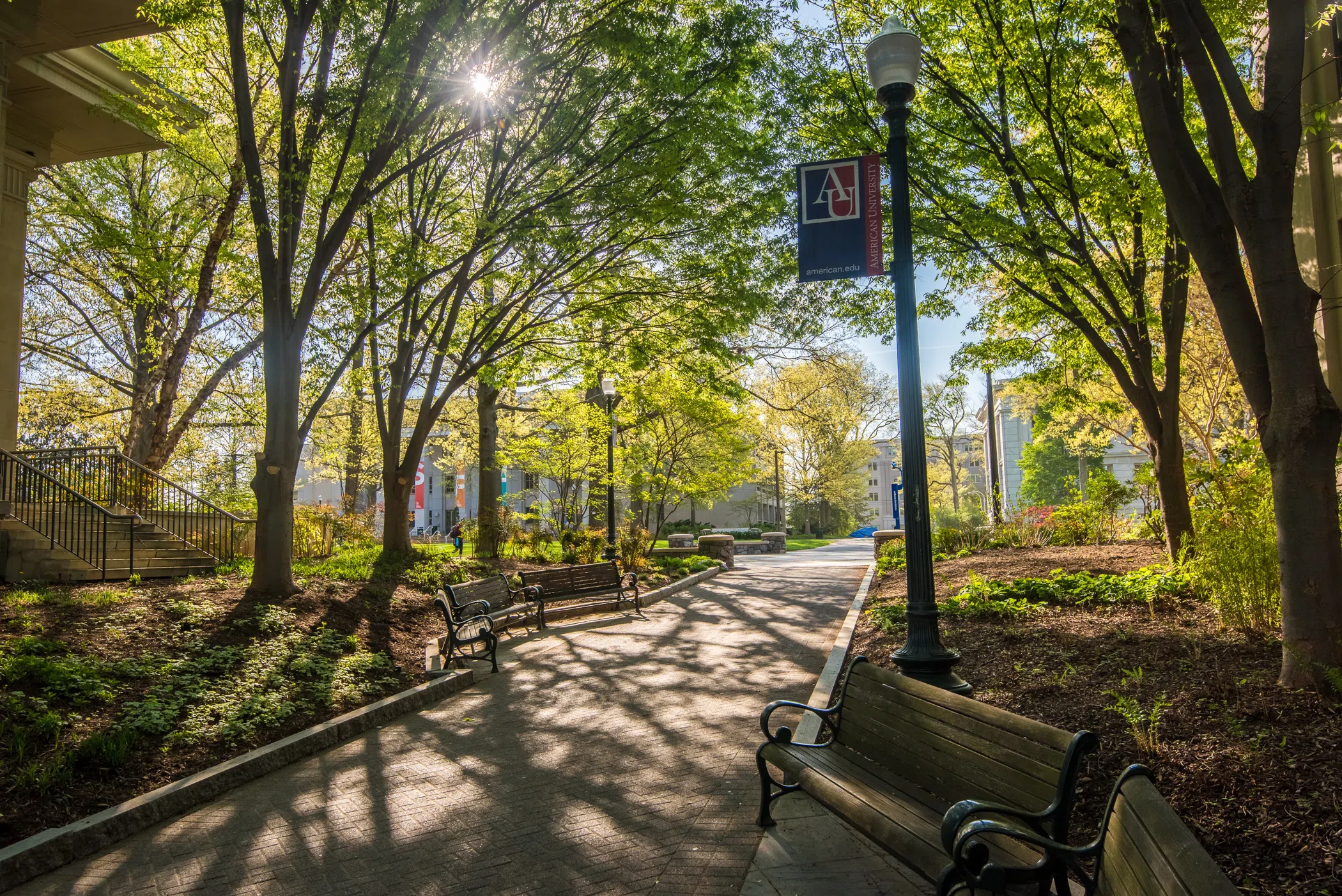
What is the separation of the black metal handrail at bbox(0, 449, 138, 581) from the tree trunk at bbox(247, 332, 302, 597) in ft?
12.0

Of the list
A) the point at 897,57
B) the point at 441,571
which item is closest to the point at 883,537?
the point at 441,571

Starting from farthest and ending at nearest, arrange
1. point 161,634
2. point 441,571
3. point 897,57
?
point 441,571 → point 161,634 → point 897,57

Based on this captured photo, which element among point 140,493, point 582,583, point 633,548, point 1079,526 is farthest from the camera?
point 633,548

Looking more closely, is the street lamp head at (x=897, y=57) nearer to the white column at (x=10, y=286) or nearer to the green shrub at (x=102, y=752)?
the green shrub at (x=102, y=752)

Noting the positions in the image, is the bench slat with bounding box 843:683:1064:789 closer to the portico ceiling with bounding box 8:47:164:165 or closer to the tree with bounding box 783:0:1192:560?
the tree with bounding box 783:0:1192:560

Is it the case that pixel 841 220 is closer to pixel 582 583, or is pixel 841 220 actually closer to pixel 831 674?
pixel 831 674

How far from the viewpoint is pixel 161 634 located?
830 centimetres

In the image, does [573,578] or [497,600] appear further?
[573,578]

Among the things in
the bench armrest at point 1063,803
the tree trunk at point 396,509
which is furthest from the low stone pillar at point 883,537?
the bench armrest at point 1063,803

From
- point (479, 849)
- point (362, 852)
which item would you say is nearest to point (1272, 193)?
point (479, 849)

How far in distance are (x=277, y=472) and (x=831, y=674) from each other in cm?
787

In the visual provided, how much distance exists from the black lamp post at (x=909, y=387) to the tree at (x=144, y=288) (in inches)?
575

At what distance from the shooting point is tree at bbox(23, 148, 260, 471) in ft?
57.7

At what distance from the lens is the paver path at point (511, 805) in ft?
13.6
